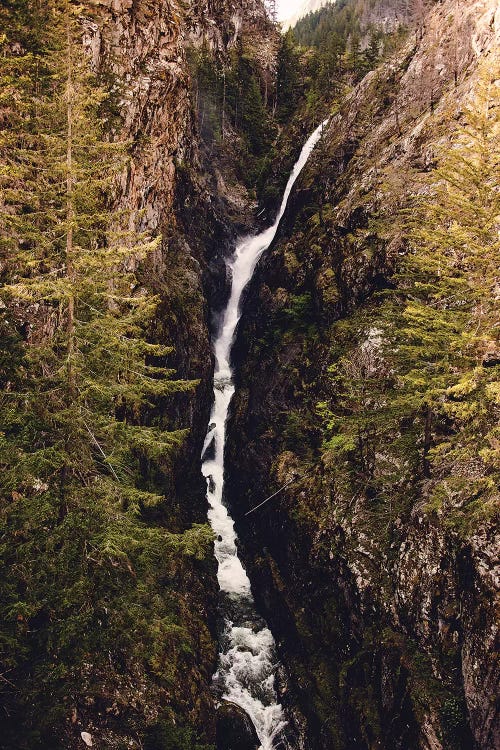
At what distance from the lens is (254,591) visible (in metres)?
19.8

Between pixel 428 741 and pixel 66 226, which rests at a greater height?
pixel 66 226

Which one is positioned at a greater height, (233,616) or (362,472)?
(362,472)

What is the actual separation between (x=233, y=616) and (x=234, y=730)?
4.71 m

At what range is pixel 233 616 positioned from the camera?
18.8m

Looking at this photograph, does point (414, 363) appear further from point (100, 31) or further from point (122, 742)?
point (100, 31)

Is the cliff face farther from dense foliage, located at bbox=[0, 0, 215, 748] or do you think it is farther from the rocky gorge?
dense foliage, located at bbox=[0, 0, 215, 748]

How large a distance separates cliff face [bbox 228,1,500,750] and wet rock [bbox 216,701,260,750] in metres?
1.79

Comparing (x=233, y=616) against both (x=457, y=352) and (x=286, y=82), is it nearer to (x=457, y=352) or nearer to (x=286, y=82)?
(x=457, y=352)

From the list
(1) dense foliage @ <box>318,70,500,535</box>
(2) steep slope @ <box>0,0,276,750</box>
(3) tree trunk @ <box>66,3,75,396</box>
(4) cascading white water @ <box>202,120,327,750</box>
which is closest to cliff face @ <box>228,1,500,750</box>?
(1) dense foliage @ <box>318,70,500,535</box>

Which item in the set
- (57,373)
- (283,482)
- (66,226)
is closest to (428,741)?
(283,482)

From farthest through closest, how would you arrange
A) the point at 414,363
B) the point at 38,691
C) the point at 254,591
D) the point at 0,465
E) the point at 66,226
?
1. the point at 254,591
2. the point at 414,363
3. the point at 66,226
4. the point at 0,465
5. the point at 38,691

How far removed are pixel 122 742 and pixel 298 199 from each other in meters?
27.9

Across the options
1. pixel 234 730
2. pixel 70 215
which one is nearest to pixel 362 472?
pixel 234 730

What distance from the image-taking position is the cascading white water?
51.1 feet
